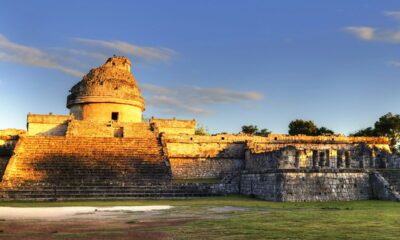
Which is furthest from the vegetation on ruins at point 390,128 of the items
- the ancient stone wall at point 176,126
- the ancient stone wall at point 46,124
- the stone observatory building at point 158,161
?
the ancient stone wall at point 46,124

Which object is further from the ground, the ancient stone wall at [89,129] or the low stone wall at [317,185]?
the ancient stone wall at [89,129]

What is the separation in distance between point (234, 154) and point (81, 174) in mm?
9950

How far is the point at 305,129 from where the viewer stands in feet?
156

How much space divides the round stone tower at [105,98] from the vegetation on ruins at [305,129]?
Result: 2083 centimetres

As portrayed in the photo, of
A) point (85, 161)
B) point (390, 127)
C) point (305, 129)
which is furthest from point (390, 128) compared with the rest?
point (85, 161)

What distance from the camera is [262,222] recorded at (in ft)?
29.1

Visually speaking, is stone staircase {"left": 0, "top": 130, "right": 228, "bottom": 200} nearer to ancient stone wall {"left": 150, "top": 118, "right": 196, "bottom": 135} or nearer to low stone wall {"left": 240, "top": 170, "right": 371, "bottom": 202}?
low stone wall {"left": 240, "top": 170, "right": 371, "bottom": 202}

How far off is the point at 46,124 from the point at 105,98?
4.64 metres

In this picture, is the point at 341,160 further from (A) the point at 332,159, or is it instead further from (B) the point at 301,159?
(B) the point at 301,159

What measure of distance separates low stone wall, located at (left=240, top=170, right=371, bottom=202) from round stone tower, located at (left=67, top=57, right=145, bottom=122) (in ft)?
57.9

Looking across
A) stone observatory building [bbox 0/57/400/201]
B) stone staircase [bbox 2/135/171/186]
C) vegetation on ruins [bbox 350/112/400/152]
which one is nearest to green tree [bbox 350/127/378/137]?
vegetation on ruins [bbox 350/112/400/152]

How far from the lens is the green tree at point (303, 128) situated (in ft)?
156

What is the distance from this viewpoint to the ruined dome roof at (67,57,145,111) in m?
32.1

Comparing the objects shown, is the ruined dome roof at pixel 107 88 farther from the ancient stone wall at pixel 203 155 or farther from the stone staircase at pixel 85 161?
the stone staircase at pixel 85 161
